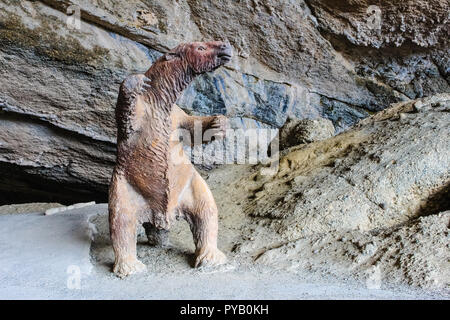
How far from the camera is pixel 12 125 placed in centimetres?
323

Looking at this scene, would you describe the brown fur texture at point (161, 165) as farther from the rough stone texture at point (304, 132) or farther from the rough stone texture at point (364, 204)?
the rough stone texture at point (304, 132)

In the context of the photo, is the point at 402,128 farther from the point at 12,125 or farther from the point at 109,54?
the point at 12,125

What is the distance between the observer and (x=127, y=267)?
193 centimetres

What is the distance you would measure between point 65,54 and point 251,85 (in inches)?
57.9

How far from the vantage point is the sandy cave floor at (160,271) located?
1.66 m

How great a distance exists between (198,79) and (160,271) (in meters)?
1.99

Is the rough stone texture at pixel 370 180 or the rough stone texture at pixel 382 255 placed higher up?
the rough stone texture at pixel 370 180

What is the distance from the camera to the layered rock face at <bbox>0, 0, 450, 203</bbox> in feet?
10.2

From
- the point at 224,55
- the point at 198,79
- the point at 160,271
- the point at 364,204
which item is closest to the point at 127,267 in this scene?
the point at 160,271

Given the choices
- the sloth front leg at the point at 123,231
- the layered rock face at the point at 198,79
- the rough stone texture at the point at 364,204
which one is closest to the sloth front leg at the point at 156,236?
the sloth front leg at the point at 123,231

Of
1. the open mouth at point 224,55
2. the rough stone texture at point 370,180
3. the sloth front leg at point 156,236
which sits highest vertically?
the open mouth at point 224,55

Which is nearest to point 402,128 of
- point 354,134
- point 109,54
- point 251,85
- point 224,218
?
point 354,134

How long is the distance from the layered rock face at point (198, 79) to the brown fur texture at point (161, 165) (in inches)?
53.1
